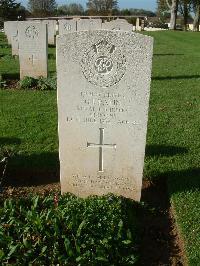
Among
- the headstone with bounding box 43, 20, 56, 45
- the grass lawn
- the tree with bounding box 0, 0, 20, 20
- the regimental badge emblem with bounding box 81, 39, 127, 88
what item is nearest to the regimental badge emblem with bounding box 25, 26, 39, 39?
the grass lawn

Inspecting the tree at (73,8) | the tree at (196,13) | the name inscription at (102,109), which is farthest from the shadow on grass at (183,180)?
the tree at (73,8)

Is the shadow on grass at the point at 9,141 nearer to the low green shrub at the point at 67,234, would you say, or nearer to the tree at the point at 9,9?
the low green shrub at the point at 67,234

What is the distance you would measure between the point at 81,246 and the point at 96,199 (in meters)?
0.95

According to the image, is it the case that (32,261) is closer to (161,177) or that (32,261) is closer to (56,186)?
(56,186)

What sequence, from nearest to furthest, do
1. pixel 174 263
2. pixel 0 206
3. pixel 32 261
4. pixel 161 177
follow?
1. pixel 32 261
2. pixel 174 263
3. pixel 0 206
4. pixel 161 177

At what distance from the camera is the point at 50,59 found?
17812 mm

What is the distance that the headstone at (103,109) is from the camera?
14.5 ft

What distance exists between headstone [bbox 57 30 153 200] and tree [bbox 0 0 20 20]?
153 ft

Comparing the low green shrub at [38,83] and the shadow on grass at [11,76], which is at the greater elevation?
the low green shrub at [38,83]

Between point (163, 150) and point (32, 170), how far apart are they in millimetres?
2075

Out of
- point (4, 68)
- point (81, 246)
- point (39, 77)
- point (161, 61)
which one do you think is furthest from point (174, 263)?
point (161, 61)

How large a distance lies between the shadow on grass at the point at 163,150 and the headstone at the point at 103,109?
159cm

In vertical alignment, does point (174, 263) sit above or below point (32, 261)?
below

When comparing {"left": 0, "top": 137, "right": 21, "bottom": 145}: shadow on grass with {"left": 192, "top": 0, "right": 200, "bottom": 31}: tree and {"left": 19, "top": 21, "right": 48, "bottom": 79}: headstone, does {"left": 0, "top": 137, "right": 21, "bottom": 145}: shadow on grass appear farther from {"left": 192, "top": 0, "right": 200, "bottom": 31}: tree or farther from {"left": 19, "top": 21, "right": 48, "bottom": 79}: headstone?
{"left": 192, "top": 0, "right": 200, "bottom": 31}: tree
